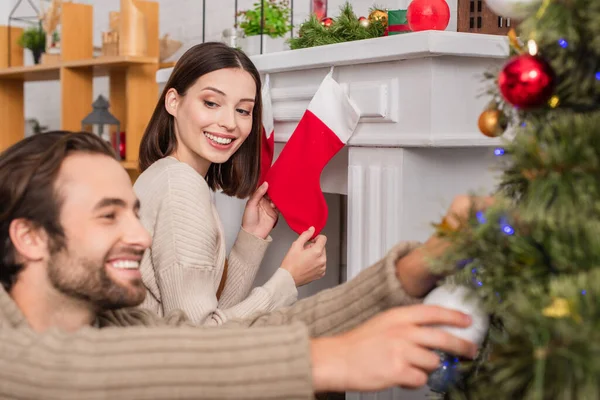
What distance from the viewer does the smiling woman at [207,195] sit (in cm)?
161

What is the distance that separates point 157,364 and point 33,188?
340 mm

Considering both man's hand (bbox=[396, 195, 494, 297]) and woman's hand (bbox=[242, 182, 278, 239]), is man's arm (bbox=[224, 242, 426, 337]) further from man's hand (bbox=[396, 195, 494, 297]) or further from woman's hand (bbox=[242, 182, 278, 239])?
woman's hand (bbox=[242, 182, 278, 239])

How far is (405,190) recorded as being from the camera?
166cm

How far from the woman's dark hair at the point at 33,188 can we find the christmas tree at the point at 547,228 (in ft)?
1.76

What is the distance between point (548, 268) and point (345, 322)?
0.48 meters

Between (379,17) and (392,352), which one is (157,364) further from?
(379,17)

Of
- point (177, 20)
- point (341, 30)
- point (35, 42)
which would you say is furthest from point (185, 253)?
point (35, 42)

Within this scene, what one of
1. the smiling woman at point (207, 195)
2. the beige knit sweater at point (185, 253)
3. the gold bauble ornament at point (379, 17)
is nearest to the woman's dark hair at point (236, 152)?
the smiling woman at point (207, 195)

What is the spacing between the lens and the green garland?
189cm

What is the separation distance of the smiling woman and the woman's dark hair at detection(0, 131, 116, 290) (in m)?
0.55

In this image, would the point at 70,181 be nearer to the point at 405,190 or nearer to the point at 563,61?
the point at 563,61

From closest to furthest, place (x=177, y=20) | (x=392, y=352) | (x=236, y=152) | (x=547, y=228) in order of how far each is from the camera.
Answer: (x=547, y=228) → (x=392, y=352) → (x=236, y=152) → (x=177, y=20)

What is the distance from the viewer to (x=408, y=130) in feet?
5.40

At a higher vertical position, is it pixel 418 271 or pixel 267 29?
pixel 267 29
